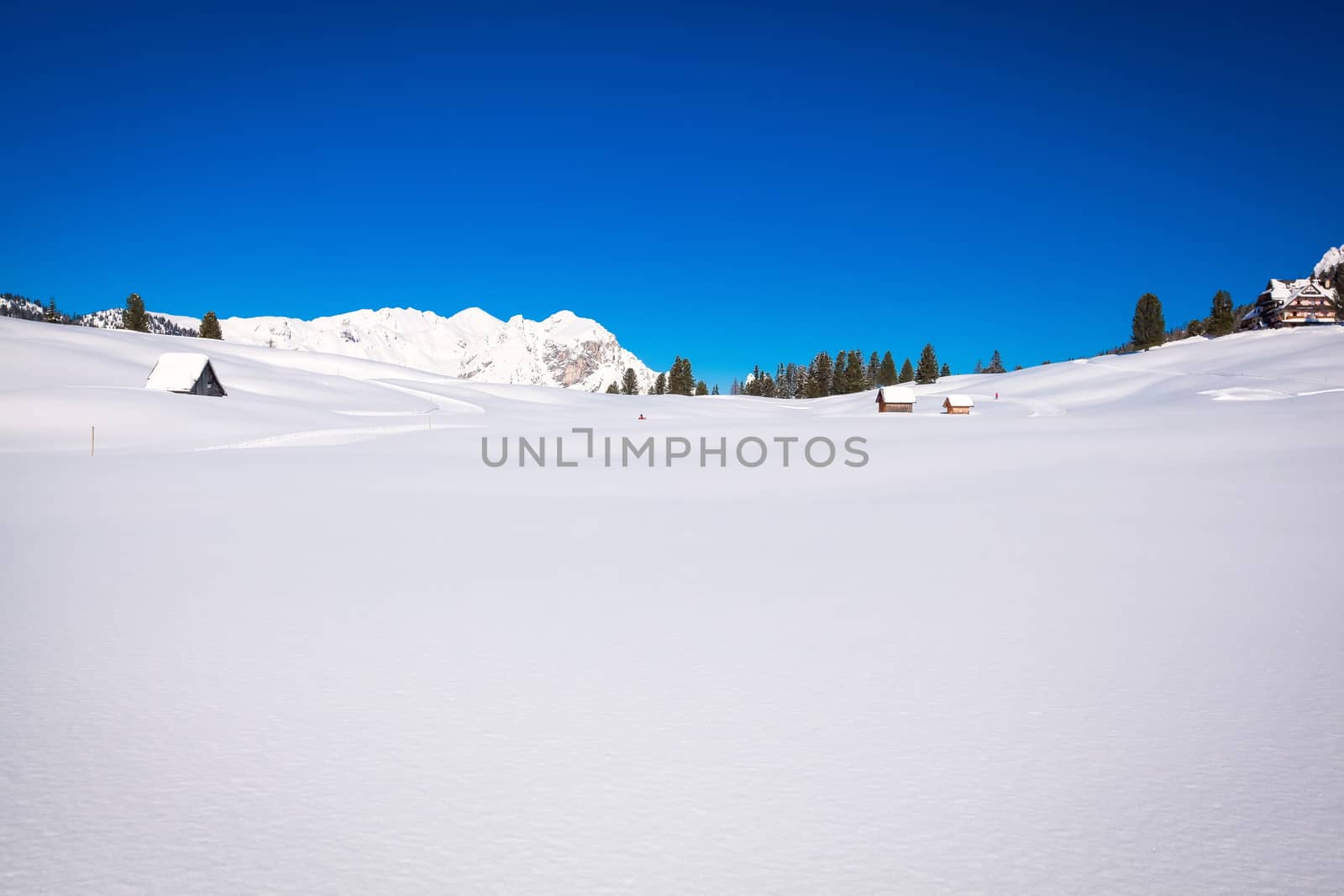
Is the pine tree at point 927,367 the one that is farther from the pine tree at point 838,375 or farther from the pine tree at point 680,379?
the pine tree at point 680,379

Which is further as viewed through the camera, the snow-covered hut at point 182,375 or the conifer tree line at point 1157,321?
the conifer tree line at point 1157,321

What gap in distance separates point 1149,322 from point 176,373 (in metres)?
120

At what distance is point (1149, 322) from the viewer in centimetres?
10906

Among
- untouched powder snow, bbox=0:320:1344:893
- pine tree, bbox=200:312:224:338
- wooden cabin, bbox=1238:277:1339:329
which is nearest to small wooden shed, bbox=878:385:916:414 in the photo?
wooden cabin, bbox=1238:277:1339:329

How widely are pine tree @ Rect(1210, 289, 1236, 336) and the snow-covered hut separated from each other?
11904cm

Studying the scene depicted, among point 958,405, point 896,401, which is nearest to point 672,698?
point 958,405

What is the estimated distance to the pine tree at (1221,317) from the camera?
108 metres

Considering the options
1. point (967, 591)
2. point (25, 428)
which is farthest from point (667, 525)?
point (25, 428)

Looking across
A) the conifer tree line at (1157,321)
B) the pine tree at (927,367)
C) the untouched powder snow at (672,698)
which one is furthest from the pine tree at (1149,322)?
the untouched powder snow at (672,698)

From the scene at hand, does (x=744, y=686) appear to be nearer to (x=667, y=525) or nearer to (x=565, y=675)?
(x=565, y=675)

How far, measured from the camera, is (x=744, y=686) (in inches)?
203

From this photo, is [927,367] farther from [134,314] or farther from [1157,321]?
[134,314]

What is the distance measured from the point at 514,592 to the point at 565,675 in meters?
2.56

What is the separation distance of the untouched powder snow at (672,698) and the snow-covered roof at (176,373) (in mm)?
43451
